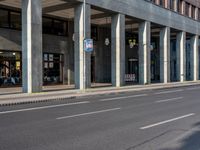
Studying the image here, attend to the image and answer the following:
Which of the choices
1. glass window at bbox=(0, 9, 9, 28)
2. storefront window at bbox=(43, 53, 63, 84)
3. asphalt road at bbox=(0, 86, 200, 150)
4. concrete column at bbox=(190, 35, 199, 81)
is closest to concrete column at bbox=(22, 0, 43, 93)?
glass window at bbox=(0, 9, 9, 28)

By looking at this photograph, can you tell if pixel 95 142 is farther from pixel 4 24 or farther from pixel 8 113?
pixel 4 24

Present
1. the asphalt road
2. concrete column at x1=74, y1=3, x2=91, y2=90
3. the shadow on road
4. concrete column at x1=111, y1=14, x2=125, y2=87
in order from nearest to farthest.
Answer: the shadow on road → the asphalt road → concrete column at x1=74, y1=3, x2=91, y2=90 → concrete column at x1=111, y1=14, x2=125, y2=87

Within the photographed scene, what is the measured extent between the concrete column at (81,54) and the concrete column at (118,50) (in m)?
5.18

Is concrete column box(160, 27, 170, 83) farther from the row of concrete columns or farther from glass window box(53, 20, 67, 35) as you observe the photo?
glass window box(53, 20, 67, 35)

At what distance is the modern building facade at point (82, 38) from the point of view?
24.7 meters

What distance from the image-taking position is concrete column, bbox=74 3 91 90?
94.8 feet

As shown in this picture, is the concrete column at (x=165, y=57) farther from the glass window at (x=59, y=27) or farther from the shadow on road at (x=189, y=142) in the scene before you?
the shadow on road at (x=189, y=142)

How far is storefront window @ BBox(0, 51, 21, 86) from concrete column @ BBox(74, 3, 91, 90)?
657cm

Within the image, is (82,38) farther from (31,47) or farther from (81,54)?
(31,47)

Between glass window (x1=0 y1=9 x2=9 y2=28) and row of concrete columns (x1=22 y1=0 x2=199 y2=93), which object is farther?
glass window (x1=0 y1=9 x2=9 y2=28)

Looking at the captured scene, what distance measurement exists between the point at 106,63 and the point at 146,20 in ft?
24.5

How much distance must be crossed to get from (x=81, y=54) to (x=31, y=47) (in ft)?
18.7

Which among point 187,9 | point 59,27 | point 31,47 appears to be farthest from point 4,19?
point 187,9

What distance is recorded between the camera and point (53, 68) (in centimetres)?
3703
